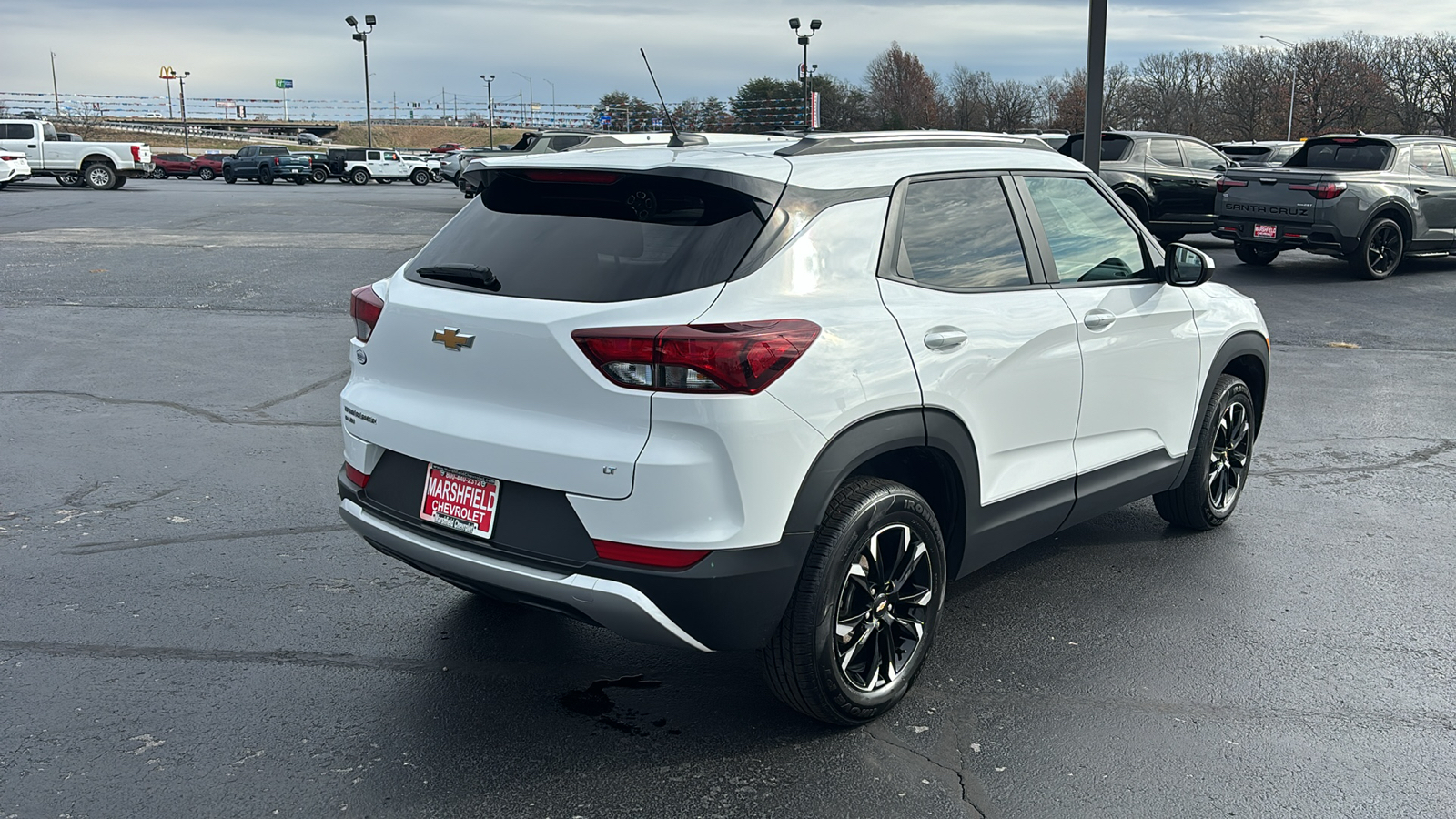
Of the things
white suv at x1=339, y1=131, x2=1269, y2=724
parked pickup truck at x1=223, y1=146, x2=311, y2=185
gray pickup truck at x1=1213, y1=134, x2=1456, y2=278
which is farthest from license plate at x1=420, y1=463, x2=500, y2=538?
parked pickup truck at x1=223, y1=146, x2=311, y2=185

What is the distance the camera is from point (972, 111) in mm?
80188

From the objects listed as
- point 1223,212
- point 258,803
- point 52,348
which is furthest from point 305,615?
point 1223,212

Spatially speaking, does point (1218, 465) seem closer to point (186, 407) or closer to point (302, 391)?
point (302, 391)

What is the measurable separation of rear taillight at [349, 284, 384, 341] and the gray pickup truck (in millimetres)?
14050

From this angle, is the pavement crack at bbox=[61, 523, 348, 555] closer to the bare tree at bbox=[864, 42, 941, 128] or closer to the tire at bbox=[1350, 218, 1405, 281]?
the tire at bbox=[1350, 218, 1405, 281]

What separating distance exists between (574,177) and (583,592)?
4.22 feet

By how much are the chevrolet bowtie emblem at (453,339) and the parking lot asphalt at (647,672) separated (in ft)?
3.82

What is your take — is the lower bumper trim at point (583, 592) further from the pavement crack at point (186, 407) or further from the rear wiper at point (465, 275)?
the pavement crack at point (186, 407)

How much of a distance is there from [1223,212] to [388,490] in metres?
14.6

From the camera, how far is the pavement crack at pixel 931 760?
126 inches

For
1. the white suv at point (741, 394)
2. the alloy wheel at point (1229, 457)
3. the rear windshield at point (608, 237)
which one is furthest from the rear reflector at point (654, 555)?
the alloy wheel at point (1229, 457)

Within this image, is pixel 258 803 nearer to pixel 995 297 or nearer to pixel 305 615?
pixel 305 615

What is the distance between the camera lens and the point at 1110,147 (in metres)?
18.5

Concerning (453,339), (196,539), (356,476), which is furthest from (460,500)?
(196,539)
